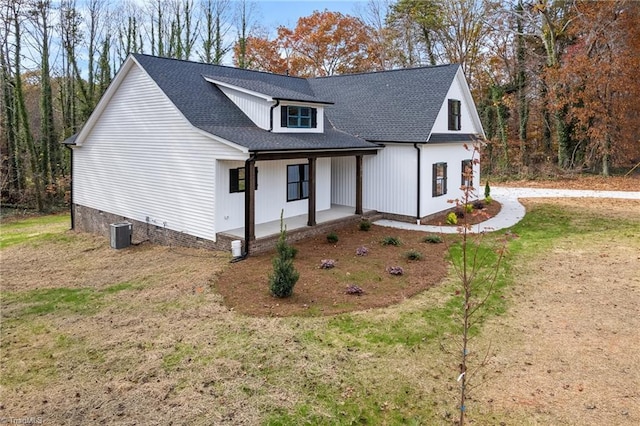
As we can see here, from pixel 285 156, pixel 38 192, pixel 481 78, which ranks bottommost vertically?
pixel 38 192

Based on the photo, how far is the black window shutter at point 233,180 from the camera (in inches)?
536

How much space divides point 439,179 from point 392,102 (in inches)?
156

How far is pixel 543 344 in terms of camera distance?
7.14 m

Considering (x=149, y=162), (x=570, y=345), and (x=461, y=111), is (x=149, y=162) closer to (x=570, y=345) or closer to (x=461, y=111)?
(x=461, y=111)

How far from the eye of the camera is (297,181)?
631 inches

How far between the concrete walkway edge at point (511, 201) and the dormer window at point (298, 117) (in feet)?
15.2

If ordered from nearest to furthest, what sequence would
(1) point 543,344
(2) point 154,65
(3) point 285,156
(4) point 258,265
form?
(1) point 543,344
(4) point 258,265
(3) point 285,156
(2) point 154,65

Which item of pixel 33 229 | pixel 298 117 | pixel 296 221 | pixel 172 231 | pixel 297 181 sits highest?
pixel 298 117

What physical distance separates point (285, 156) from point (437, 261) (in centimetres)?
537

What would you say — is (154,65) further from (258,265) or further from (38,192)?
(38,192)

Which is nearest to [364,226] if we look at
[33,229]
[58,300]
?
[58,300]

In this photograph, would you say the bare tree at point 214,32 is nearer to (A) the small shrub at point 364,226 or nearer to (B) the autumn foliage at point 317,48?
(B) the autumn foliage at point 317,48

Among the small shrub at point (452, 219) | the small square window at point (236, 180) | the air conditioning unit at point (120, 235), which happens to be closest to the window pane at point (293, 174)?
the small square window at point (236, 180)

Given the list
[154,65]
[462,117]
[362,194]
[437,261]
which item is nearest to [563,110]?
[462,117]
